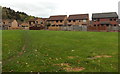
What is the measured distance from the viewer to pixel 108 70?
8.05m

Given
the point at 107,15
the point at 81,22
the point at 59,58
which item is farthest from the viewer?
the point at 81,22

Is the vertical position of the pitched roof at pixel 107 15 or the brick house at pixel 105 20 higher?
the pitched roof at pixel 107 15

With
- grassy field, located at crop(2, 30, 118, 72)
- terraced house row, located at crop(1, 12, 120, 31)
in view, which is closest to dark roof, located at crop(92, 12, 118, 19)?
terraced house row, located at crop(1, 12, 120, 31)

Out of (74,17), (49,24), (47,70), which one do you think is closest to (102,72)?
(47,70)

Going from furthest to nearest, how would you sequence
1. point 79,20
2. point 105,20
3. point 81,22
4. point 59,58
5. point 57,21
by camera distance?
point 57,21 → point 79,20 → point 81,22 → point 105,20 → point 59,58

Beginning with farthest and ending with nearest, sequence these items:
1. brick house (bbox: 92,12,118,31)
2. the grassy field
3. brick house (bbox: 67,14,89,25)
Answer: brick house (bbox: 67,14,89,25)
brick house (bbox: 92,12,118,31)
the grassy field

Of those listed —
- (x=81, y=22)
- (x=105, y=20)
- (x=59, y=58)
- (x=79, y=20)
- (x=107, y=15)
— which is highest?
(x=107, y=15)

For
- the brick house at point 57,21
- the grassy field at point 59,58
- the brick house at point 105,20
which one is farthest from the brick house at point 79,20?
the grassy field at point 59,58

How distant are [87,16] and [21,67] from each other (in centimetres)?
7120

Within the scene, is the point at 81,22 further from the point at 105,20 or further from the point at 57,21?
the point at 57,21

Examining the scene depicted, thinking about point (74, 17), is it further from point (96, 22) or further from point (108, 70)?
point (108, 70)

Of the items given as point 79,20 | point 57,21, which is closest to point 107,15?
point 79,20

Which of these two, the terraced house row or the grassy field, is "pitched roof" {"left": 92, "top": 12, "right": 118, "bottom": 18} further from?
the grassy field

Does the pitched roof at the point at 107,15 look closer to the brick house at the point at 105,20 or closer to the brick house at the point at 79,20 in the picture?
the brick house at the point at 105,20
